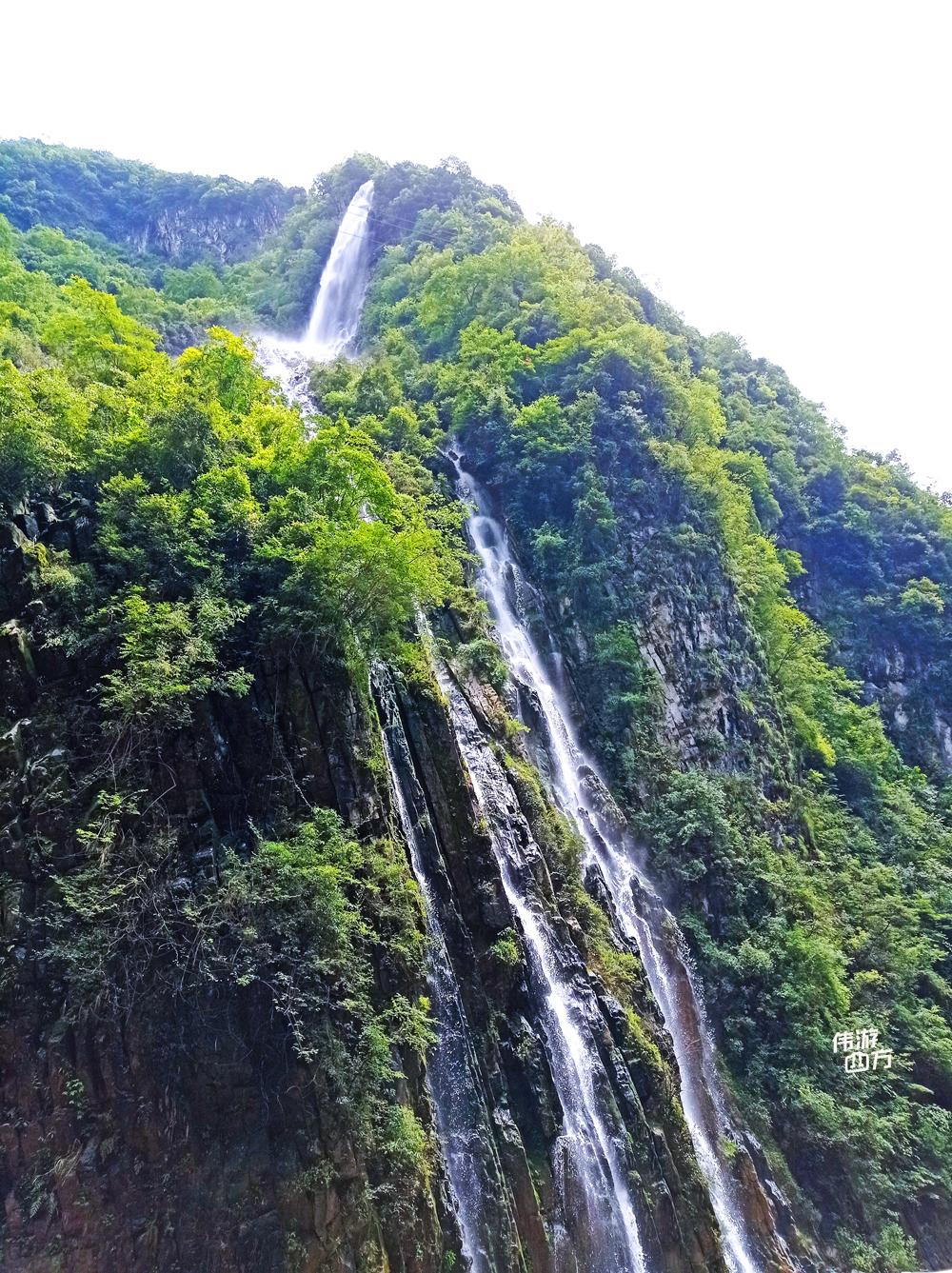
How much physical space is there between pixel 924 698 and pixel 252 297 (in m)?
40.9

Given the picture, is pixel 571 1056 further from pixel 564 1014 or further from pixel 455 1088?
pixel 455 1088

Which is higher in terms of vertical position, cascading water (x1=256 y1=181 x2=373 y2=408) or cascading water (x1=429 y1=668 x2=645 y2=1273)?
cascading water (x1=256 y1=181 x2=373 y2=408)

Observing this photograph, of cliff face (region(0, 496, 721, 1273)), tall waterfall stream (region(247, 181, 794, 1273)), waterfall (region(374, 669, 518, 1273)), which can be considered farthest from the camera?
tall waterfall stream (region(247, 181, 794, 1273))

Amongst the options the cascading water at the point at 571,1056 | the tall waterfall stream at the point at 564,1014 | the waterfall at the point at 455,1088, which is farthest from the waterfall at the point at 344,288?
the waterfall at the point at 455,1088

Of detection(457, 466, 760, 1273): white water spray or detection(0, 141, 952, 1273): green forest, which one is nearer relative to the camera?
detection(0, 141, 952, 1273): green forest

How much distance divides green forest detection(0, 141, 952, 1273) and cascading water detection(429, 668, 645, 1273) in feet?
2.81

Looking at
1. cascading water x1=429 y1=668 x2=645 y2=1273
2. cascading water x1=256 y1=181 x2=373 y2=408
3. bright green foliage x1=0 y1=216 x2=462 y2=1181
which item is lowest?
cascading water x1=429 y1=668 x2=645 y2=1273

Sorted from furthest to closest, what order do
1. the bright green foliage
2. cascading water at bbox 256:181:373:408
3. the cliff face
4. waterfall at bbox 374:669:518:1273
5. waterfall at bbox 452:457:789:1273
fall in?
cascading water at bbox 256:181:373:408 → waterfall at bbox 452:457:789:1273 → waterfall at bbox 374:669:518:1273 → the bright green foliage → the cliff face

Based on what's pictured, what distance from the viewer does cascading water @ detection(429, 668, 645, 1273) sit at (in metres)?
10.3

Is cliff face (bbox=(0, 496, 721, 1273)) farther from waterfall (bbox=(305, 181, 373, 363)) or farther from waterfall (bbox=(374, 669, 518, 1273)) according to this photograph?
waterfall (bbox=(305, 181, 373, 363))

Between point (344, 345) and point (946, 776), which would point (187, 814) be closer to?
point (946, 776)

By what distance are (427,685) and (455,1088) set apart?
21.2ft

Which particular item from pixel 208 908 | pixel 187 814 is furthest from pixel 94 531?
pixel 208 908

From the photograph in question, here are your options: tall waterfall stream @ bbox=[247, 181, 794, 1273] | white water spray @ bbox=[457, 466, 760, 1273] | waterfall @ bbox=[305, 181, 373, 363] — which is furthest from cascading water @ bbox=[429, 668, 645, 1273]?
waterfall @ bbox=[305, 181, 373, 363]
